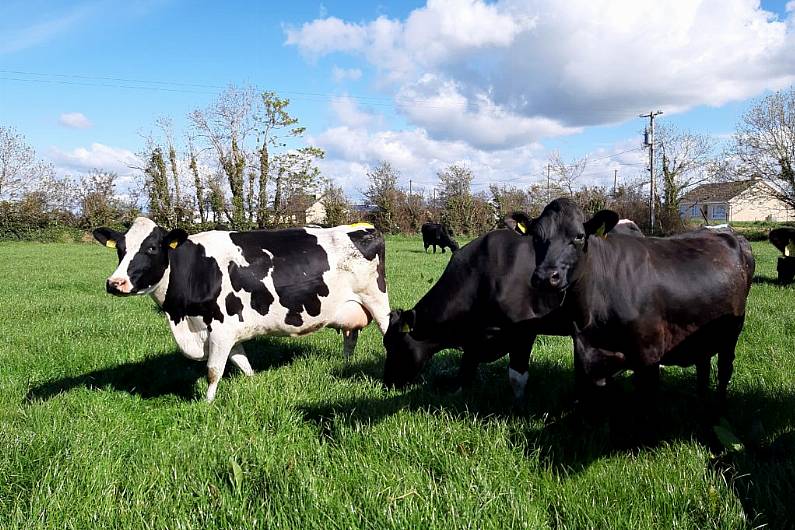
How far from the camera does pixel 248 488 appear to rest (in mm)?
3195

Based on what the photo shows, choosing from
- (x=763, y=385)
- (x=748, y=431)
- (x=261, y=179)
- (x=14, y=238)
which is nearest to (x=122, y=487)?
(x=748, y=431)

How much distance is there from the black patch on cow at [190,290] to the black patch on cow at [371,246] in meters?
1.75

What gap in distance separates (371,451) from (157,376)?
336 cm

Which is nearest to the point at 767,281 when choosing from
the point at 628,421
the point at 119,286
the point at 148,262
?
the point at 628,421

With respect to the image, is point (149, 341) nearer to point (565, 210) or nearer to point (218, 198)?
point (565, 210)

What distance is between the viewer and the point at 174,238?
535cm

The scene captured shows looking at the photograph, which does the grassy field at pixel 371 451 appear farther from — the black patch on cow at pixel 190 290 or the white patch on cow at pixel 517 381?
the black patch on cow at pixel 190 290

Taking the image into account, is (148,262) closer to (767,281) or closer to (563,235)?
(563,235)

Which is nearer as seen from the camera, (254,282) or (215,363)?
(215,363)

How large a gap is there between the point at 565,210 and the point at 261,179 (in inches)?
1476

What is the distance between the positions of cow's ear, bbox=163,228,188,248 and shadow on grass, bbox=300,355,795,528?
7.04 ft

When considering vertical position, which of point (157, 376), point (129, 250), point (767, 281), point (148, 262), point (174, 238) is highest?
point (174, 238)

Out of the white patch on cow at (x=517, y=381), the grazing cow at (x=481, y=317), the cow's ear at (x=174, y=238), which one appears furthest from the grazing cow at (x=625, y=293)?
the cow's ear at (x=174, y=238)

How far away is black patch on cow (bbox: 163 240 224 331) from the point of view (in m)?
5.34
